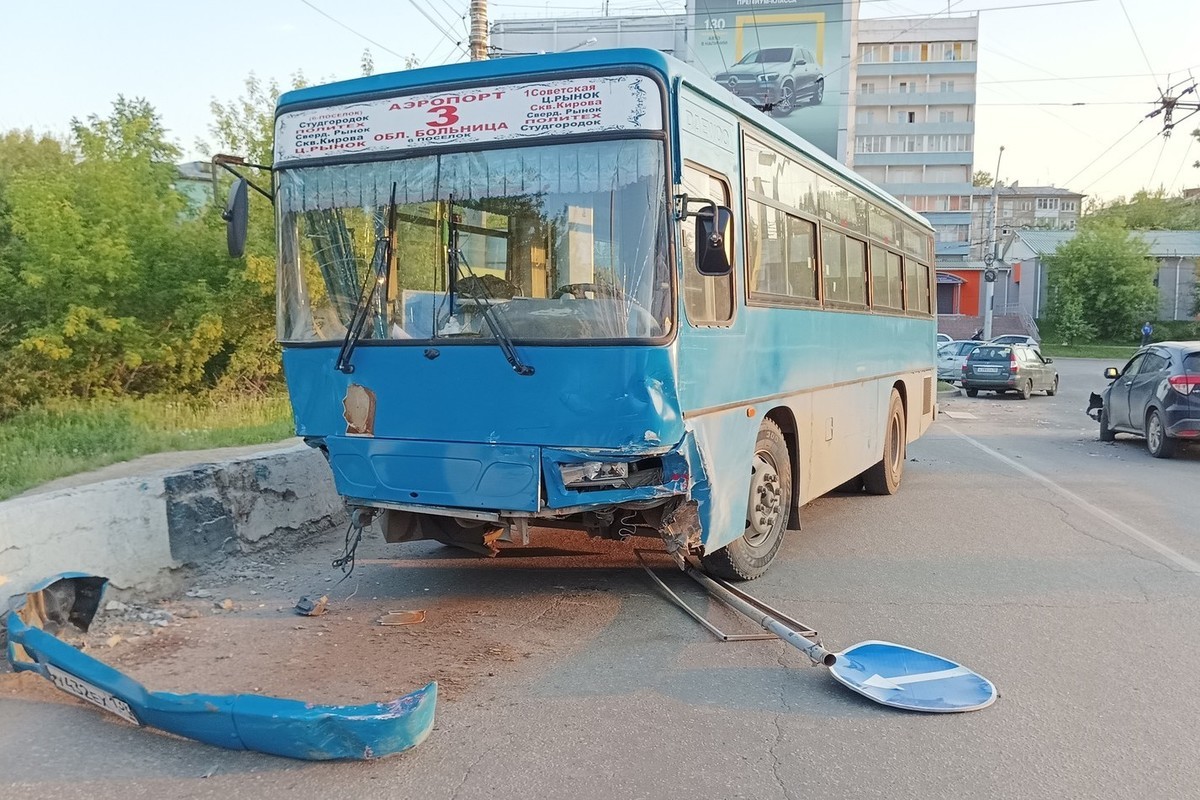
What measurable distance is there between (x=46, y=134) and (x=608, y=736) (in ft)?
72.2

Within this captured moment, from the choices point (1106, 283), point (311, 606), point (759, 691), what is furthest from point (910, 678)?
point (1106, 283)

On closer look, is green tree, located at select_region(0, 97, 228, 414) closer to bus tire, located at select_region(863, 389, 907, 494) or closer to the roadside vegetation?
the roadside vegetation

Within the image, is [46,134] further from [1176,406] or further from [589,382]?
[1176,406]

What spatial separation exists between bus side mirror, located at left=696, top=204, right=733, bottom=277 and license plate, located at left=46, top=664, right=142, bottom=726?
3443 mm

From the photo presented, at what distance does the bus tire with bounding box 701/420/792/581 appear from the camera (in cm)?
642

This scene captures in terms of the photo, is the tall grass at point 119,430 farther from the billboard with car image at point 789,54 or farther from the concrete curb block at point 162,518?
the billboard with car image at point 789,54

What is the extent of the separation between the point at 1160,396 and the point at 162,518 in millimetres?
13520

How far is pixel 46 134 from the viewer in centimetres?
2083

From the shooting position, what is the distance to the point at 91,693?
4266mm

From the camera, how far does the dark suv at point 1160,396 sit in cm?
1335

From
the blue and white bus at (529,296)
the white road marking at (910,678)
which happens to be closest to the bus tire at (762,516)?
the blue and white bus at (529,296)

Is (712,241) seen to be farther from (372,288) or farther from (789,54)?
(789,54)

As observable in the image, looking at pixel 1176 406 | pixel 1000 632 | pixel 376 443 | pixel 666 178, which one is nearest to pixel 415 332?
pixel 376 443

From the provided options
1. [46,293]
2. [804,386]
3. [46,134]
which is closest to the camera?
[804,386]
